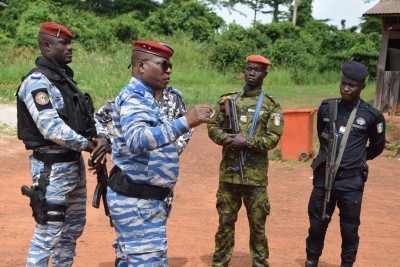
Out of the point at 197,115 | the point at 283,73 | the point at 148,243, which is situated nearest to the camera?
the point at 197,115

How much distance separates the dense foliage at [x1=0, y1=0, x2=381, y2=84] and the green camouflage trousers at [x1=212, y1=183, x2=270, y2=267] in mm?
18828

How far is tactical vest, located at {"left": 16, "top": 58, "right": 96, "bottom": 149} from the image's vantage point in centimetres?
380

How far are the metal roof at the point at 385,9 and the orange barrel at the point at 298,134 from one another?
5.25m

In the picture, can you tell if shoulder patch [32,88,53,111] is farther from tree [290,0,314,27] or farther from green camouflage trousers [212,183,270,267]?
tree [290,0,314,27]

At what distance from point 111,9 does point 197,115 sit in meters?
38.1

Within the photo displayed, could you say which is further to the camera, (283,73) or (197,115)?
(283,73)

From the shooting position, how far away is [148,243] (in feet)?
10.2

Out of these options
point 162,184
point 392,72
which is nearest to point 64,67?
point 162,184

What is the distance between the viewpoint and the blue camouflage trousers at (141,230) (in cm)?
312

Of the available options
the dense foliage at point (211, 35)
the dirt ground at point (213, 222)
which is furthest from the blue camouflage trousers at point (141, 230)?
the dense foliage at point (211, 35)

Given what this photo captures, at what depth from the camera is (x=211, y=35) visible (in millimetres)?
30812

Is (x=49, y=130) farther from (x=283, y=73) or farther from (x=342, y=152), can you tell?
(x=283, y=73)

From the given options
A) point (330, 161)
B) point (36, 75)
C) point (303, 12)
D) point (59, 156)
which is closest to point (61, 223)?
point (59, 156)

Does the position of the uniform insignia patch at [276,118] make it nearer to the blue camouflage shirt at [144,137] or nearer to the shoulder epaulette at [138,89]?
the blue camouflage shirt at [144,137]
